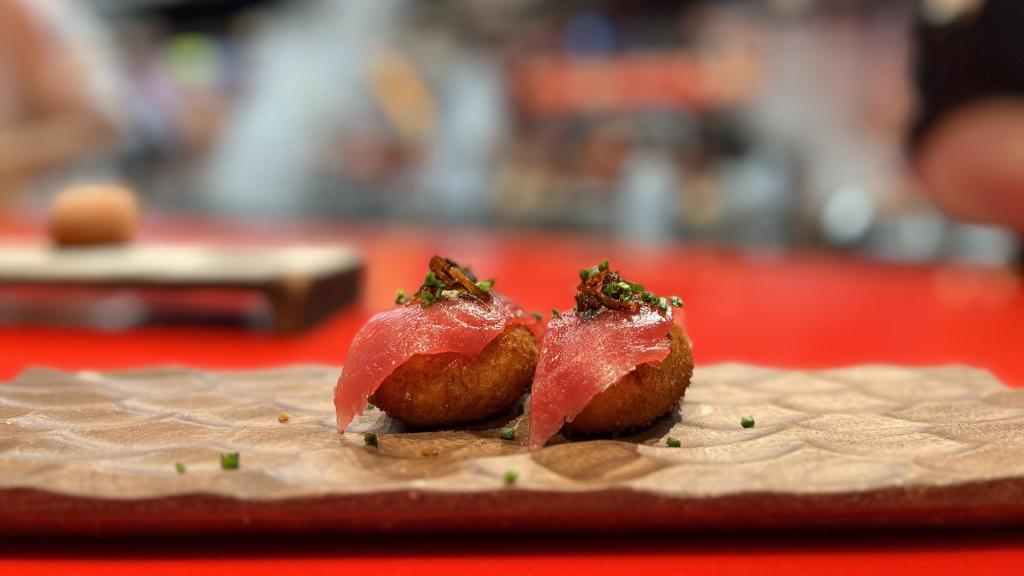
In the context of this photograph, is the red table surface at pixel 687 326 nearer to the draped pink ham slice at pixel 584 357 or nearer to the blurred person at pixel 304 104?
the draped pink ham slice at pixel 584 357

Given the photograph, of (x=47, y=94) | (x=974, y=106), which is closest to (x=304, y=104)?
(x=47, y=94)

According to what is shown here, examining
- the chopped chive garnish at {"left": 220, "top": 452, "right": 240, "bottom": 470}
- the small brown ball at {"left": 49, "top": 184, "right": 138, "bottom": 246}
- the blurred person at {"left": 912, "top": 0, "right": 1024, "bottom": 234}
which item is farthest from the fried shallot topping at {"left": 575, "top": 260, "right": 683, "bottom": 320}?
the blurred person at {"left": 912, "top": 0, "right": 1024, "bottom": 234}

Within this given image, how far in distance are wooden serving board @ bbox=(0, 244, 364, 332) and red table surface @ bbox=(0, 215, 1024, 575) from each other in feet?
0.33

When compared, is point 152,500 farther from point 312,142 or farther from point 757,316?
point 312,142

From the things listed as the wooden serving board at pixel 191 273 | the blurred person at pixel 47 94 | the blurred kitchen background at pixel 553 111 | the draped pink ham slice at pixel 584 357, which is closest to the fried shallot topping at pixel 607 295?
the draped pink ham slice at pixel 584 357

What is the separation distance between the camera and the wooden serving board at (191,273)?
8.87 feet

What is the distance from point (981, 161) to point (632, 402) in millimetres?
2831

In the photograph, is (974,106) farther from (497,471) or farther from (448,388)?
(497,471)

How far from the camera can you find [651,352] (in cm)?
146

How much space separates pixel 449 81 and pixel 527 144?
4.20 ft

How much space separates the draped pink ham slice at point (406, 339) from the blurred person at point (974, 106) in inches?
111

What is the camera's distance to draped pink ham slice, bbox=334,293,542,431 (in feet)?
4.88

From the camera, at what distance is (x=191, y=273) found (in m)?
2.72

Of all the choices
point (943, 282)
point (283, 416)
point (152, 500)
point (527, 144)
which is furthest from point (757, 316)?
point (527, 144)
